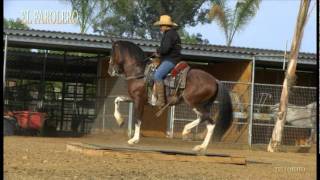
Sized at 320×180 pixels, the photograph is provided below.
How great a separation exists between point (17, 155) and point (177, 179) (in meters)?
3.78

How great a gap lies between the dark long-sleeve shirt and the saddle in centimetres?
22

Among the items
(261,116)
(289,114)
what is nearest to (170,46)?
(261,116)

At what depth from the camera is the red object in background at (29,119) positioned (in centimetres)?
2194

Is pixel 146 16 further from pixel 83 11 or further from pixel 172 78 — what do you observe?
pixel 172 78

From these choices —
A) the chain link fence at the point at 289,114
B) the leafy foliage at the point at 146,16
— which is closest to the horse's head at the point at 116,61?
the chain link fence at the point at 289,114

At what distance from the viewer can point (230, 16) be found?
31141 mm

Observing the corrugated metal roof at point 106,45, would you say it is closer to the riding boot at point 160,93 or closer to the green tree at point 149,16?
the riding boot at point 160,93

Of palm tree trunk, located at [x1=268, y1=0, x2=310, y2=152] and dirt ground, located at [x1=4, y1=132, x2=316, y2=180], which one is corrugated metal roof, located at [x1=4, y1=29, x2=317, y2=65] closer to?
palm tree trunk, located at [x1=268, y1=0, x2=310, y2=152]

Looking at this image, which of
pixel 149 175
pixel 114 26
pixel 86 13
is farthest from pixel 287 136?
pixel 114 26

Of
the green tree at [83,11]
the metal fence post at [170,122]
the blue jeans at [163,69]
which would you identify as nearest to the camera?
the blue jeans at [163,69]

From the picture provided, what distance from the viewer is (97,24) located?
40.6m

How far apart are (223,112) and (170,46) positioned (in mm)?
1985

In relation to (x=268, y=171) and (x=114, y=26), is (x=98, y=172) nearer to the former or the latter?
(x=268, y=171)

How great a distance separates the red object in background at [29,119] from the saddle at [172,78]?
966cm
